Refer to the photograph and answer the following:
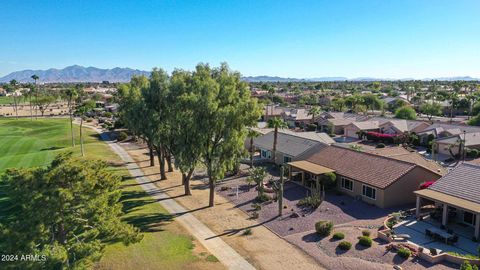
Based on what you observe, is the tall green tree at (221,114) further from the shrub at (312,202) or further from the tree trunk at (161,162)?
the tree trunk at (161,162)

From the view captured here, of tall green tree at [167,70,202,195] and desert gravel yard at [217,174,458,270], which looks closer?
desert gravel yard at [217,174,458,270]

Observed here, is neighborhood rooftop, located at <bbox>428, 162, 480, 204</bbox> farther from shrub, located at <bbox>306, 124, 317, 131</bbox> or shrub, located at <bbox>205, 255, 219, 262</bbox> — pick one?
shrub, located at <bbox>306, 124, 317, 131</bbox>

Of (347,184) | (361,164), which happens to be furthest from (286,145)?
(347,184)

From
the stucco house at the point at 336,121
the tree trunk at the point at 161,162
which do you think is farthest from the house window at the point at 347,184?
the stucco house at the point at 336,121

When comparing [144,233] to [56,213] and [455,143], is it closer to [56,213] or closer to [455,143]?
[56,213]

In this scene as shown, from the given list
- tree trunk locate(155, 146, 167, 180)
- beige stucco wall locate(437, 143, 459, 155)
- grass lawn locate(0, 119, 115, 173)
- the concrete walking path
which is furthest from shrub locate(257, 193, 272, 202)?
beige stucco wall locate(437, 143, 459, 155)

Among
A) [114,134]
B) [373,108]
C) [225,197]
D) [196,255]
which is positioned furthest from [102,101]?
[196,255]
